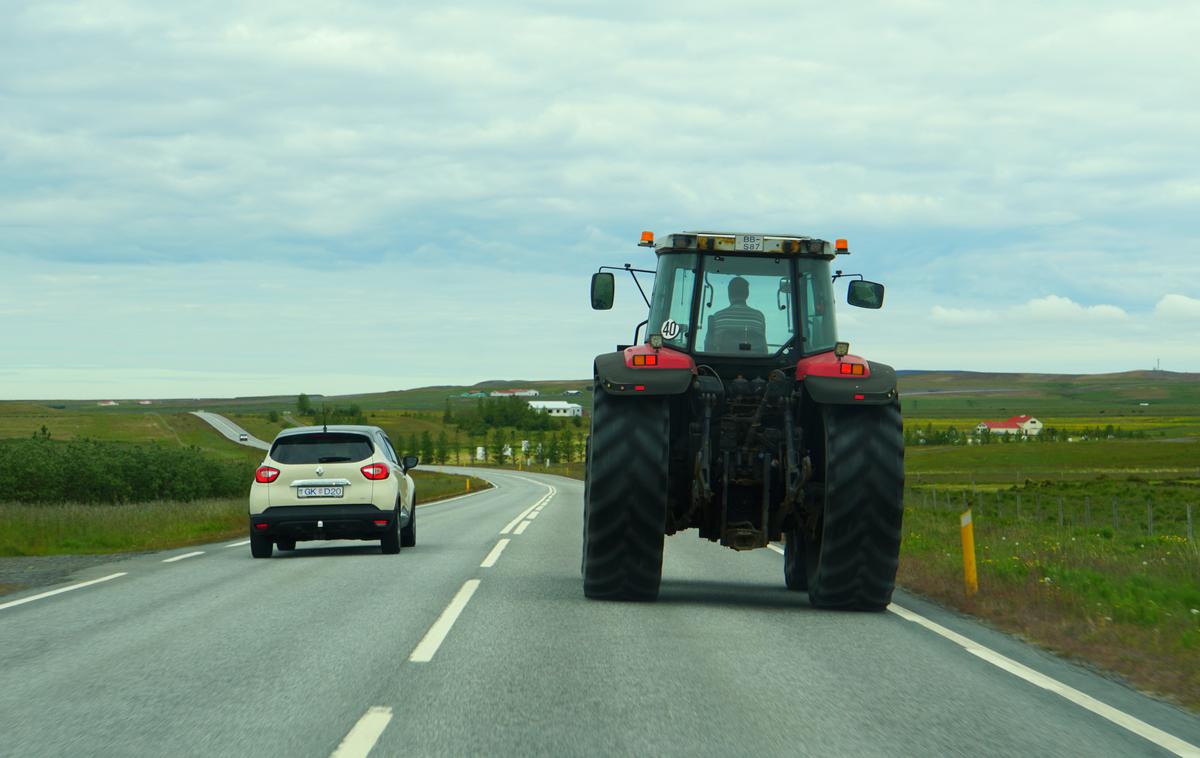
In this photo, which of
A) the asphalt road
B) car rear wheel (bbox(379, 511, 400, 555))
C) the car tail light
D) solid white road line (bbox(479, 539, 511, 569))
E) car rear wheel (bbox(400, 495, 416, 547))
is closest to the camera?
the asphalt road

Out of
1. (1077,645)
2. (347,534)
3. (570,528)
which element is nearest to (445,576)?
(347,534)

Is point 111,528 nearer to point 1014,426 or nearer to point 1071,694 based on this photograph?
point 1071,694

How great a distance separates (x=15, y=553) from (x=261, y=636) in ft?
38.6

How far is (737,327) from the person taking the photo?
1150cm

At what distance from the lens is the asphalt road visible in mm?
5773

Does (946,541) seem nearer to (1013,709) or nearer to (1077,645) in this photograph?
(1077,645)

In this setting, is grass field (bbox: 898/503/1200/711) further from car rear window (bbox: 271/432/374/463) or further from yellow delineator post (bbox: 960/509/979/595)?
car rear window (bbox: 271/432/374/463)

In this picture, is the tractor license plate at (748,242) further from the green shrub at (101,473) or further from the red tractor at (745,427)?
the green shrub at (101,473)

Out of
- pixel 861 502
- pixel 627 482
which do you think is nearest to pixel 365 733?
pixel 627 482

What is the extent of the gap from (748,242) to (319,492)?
25.8ft

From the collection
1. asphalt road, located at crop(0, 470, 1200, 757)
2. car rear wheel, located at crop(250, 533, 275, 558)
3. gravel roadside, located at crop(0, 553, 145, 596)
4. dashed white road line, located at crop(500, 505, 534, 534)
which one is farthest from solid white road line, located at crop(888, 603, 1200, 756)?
dashed white road line, located at crop(500, 505, 534, 534)

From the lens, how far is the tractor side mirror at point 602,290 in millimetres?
11234

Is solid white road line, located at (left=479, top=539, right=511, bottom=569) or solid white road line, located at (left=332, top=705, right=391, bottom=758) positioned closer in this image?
solid white road line, located at (left=332, top=705, right=391, bottom=758)

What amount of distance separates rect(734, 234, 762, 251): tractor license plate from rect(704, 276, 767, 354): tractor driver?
12.4 inches
